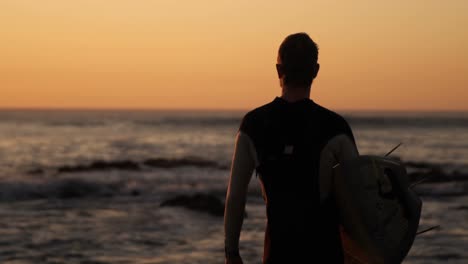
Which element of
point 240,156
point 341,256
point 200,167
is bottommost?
point 200,167

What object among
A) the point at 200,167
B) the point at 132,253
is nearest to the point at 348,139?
the point at 132,253

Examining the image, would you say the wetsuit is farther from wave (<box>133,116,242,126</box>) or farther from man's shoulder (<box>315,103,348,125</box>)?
wave (<box>133,116,242,126</box>)

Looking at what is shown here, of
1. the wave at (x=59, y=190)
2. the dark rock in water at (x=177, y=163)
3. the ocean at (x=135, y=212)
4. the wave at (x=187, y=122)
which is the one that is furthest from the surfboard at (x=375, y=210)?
the wave at (x=187, y=122)

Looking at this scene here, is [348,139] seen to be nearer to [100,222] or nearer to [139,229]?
[139,229]

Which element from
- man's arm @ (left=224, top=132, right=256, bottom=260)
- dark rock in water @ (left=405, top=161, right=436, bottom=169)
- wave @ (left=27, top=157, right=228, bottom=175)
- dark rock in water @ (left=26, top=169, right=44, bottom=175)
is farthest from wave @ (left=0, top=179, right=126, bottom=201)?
man's arm @ (left=224, top=132, right=256, bottom=260)

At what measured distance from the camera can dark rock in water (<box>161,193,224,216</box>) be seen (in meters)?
14.3

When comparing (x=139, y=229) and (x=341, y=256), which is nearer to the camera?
(x=341, y=256)

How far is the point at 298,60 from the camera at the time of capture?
2957mm

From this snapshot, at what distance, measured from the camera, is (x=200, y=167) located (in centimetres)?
2988

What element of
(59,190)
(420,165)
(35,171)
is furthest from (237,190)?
(420,165)

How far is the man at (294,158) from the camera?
116 inches

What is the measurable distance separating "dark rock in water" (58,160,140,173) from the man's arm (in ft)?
83.4

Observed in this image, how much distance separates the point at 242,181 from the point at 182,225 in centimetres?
963

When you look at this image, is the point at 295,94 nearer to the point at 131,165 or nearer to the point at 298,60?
the point at 298,60
